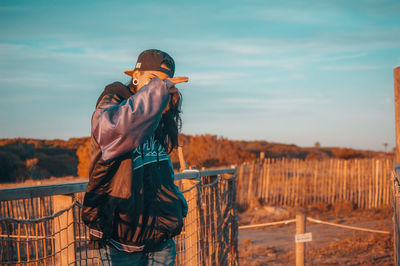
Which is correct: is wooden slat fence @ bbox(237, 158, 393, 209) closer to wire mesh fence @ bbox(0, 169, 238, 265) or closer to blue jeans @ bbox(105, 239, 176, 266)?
wire mesh fence @ bbox(0, 169, 238, 265)

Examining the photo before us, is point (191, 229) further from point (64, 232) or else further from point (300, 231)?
point (300, 231)

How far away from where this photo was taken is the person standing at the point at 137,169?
1593 mm

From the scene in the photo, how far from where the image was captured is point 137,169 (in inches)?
70.1

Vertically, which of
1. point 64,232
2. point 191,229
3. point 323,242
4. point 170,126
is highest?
point 170,126

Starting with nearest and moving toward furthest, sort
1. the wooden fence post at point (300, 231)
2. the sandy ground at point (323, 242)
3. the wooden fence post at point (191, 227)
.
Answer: the wooden fence post at point (191, 227)
the wooden fence post at point (300, 231)
the sandy ground at point (323, 242)

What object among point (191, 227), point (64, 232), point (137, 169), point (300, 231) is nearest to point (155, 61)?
point (137, 169)

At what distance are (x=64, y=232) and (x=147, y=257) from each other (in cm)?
40

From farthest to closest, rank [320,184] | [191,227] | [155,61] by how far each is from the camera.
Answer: [320,184], [191,227], [155,61]

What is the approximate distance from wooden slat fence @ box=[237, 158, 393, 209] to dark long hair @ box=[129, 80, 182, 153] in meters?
12.1

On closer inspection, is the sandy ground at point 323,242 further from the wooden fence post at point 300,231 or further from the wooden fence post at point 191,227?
the wooden fence post at point 191,227

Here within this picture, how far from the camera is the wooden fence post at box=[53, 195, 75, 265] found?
6.27 ft

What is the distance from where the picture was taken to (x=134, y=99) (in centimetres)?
160

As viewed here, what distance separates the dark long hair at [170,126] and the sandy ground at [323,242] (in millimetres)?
5536

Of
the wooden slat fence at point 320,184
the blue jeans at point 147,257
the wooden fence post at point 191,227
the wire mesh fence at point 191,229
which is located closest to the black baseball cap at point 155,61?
the wire mesh fence at point 191,229
